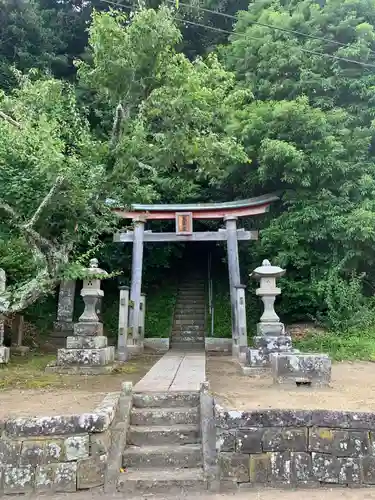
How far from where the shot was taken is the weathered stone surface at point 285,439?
12.0ft

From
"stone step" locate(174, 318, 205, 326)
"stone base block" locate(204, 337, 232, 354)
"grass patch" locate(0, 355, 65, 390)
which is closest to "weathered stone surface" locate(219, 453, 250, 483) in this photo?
"grass patch" locate(0, 355, 65, 390)

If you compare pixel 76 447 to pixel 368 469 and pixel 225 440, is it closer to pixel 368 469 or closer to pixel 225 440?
pixel 225 440

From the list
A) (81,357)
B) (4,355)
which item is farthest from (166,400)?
(4,355)

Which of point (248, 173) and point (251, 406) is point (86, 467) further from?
point (248, 173)

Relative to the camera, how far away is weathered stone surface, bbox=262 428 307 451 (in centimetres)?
367

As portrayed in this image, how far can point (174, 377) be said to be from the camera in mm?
6172

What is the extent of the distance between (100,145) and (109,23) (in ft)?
6.92

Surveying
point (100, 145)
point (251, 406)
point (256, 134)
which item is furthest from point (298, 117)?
point (251, 406)

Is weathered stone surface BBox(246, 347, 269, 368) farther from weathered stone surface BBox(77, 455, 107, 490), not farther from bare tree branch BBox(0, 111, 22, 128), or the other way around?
bare tree branch BBox(0, 111, 22, 128)

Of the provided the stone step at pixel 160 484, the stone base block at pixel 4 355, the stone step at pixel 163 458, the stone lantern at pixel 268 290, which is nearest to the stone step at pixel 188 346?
the stone lantern at pixel 268 290

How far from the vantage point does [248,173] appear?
1269 centimetres

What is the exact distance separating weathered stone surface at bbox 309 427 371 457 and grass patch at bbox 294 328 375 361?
584cm

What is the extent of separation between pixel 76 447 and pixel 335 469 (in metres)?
2.21

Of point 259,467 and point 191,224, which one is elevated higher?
point 191,224
